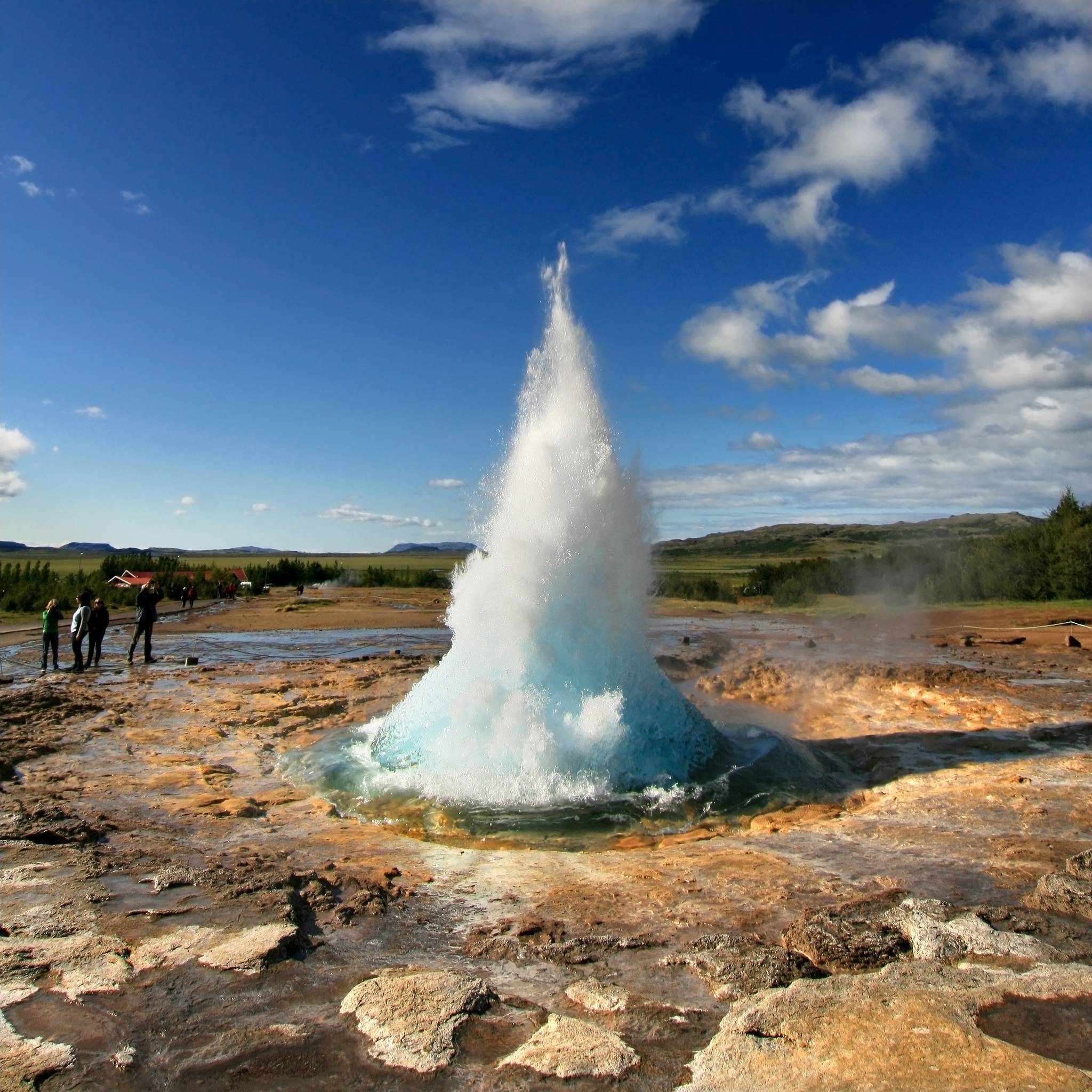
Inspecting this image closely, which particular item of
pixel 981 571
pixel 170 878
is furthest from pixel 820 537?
pixel 170 878

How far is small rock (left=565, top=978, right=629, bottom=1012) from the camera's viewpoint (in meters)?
3.42

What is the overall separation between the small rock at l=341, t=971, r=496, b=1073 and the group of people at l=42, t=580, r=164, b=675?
13.4 m

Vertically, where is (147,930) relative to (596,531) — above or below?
below

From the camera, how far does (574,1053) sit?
3.03 m

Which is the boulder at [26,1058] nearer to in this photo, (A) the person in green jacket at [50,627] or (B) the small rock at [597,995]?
(B) the small rock at [597,995]

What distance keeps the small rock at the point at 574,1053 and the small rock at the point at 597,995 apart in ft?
0.59

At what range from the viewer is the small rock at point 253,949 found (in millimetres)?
3723

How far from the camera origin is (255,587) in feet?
162

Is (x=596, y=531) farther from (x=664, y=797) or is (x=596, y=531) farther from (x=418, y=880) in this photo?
(x=418, y=880)

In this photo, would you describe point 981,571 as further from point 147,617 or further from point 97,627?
point 97,627

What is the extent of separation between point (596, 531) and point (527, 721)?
2055 millimetres

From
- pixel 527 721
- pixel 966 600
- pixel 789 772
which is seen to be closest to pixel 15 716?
pixel 527 721

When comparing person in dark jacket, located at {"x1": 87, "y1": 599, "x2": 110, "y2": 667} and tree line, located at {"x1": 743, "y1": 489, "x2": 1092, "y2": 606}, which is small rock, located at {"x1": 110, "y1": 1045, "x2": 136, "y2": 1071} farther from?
tree line, located at {"x1": 743, "y1": 489, "x2": 1092, "y2": 606}

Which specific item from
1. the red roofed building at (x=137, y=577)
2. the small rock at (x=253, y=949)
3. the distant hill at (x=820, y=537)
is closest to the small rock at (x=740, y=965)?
the small rock at (x=253, y=949)
